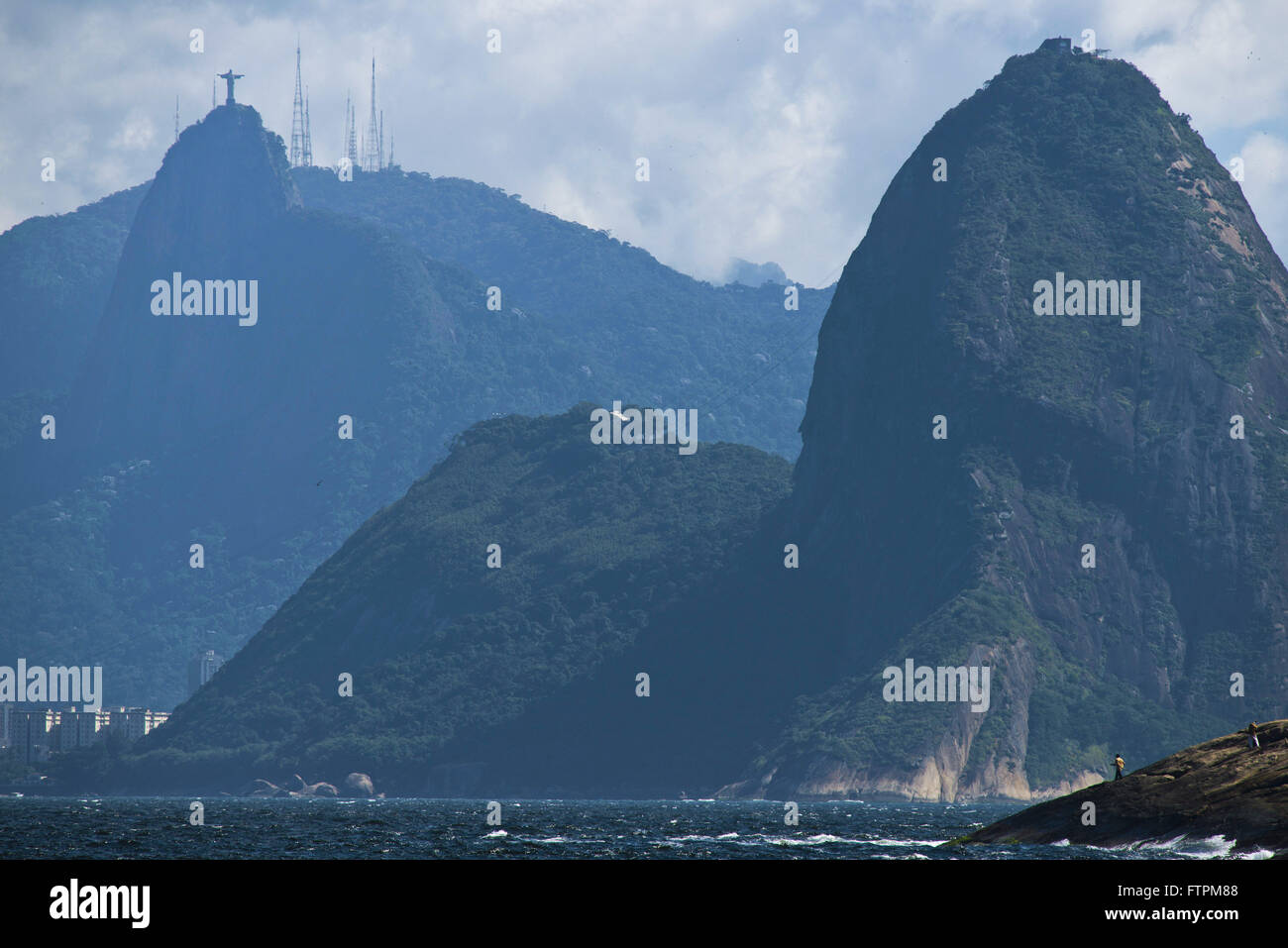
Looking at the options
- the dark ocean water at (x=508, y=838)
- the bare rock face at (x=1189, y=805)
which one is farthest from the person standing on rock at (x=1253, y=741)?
the dark ocean water at (x=508, y=838)

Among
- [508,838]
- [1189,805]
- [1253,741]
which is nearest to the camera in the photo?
[1189,805]

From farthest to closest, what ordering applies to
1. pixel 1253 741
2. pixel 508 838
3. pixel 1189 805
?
pixel 508 838, pixel 1253 741, pixel 1189 805

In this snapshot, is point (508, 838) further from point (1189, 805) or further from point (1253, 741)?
point (1253, 741)

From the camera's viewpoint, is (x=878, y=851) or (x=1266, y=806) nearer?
(x=1266, y=806)

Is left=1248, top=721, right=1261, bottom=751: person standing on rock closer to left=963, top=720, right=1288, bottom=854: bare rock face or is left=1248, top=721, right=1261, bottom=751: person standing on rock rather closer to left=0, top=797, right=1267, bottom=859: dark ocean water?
left=963, top=720, right=1288, bottom=854: bare rock face

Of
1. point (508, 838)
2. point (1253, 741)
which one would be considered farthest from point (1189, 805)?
point (508, 838)
